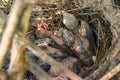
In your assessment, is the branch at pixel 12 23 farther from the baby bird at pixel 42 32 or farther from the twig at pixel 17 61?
the baby bird at pixel 42 32

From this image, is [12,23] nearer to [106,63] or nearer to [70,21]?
[106,63]

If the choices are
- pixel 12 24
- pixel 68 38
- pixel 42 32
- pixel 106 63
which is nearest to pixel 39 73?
pixel 12 24

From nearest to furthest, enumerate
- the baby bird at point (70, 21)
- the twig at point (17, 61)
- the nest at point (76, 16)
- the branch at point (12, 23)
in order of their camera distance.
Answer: the branch at point (12, 23)
the twig at point (17, 61)
the nest at point (76, 16)
the baby bird at point (70, 21)

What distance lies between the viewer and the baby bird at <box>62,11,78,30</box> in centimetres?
253

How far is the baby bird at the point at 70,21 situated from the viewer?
8.29ft

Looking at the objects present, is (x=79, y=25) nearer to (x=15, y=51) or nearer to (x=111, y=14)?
(x=111, y=14)

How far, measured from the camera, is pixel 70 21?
2531 mm

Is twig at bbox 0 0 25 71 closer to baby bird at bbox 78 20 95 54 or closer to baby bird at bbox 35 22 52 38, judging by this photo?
baby bird at bbox 78 20 95 54

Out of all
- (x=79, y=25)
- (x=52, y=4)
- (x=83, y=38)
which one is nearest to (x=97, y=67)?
(x=83, y=38)

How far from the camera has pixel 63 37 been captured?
2514mm

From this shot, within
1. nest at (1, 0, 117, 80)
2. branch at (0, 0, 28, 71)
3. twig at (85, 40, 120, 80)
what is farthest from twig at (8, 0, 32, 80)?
nest at (1, 0, 117, 80)

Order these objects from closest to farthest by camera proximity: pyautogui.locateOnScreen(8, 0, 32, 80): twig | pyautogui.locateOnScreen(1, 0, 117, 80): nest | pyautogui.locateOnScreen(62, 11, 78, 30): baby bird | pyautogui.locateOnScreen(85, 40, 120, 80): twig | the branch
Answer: the branch
pyautogui.locateOnScreen(8, 0, 32, 80): twig
pyautogui.locateOnScreen(85, 40, 120, 80): twig
pyautogui.locateOnScreen(1, 0, 117, 80): nest
pyautogui.locateOnScreen(62, 11, 78, 30): baby bird

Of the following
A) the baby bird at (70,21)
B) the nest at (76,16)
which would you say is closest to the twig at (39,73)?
the nest at (76,16)

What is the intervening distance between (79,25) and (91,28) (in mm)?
112
